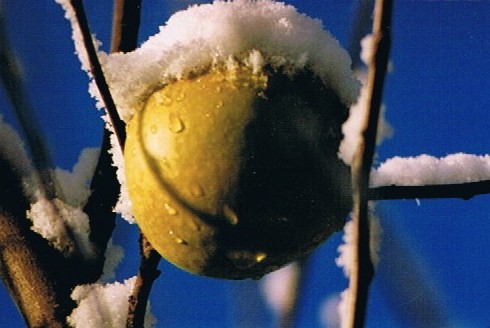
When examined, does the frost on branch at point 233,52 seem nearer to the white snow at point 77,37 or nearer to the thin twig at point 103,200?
the white snow at point 77,37

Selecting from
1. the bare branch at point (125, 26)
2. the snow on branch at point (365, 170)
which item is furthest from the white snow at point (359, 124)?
the bare branch at point (125, 26)

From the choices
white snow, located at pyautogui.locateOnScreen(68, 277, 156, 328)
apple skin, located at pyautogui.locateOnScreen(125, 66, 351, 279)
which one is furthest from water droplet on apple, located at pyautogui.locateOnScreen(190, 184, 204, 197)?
white snow, located at pyautogui.locateOnScreen(68, 277, 156, 328)

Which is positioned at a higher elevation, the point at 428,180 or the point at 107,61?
the point at 107,61

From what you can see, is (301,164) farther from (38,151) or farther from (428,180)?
(38,151)

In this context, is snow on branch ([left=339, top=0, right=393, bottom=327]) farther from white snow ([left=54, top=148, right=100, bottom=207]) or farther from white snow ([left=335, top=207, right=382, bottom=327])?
white snow ([left=54, top=148, right=100, bottom=207])

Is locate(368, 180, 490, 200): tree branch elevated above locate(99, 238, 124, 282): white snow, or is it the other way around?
locate(368, 180, 490, 200): tree branch

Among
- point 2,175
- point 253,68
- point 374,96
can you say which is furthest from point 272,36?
point 2,175

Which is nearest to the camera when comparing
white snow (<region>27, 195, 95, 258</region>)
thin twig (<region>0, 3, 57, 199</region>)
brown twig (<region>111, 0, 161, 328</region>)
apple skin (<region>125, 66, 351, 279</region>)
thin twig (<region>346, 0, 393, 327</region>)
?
thin twig (<region>346, 0, 393, 327</region>)
